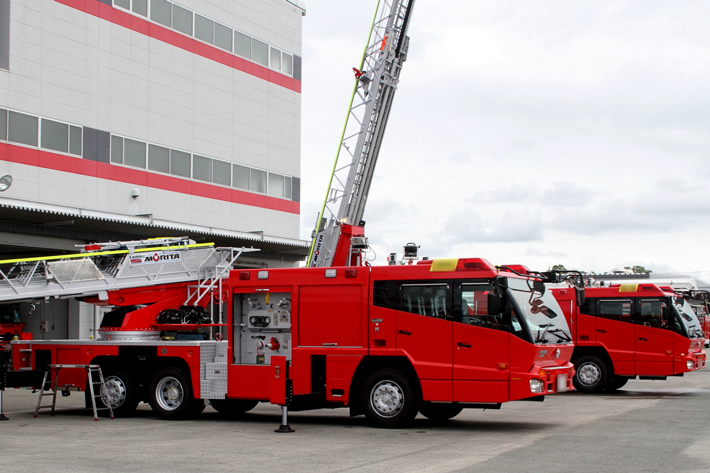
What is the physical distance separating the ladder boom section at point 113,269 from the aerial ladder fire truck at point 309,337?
1.1 inches

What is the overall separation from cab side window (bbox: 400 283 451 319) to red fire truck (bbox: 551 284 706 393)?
7.46 meters

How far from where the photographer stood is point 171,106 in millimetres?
26781

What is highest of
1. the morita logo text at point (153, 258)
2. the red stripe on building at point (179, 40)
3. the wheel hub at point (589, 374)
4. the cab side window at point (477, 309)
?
the red stripe on building at point (179, 40)

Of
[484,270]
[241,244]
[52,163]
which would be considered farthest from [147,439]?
[241,244]

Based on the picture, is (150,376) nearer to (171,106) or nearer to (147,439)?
(147,439)

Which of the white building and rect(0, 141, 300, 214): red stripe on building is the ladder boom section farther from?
rect(0, 141, 300, 214): red stripe on building

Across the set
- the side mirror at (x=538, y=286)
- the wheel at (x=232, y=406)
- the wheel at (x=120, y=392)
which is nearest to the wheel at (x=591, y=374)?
the side mirror at (x=538, y=286)

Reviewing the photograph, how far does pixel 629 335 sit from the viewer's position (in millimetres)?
18859

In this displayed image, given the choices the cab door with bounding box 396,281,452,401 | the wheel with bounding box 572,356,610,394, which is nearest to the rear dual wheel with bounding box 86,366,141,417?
the cab door with bounding box 396,281,452,401

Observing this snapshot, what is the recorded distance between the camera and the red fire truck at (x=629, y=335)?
1852 cm

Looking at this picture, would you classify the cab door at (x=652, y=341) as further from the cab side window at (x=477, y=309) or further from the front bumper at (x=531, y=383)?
the cab side window at (x=477, y=309)

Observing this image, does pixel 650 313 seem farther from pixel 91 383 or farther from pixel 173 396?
pixel 91 383

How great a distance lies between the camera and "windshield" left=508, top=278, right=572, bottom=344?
40.2ft

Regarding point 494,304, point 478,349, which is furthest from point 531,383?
point 494,304
